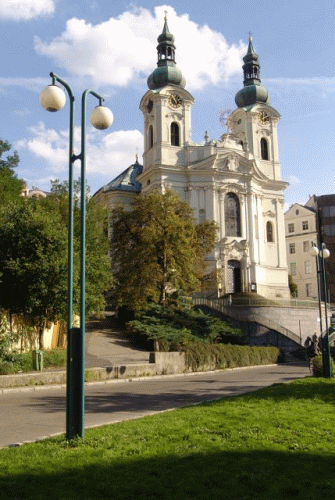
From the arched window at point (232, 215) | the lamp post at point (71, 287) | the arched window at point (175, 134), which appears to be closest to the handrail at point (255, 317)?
the arched window at point (232, 215)

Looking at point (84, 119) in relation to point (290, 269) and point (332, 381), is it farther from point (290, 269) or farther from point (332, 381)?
point (290, 269)

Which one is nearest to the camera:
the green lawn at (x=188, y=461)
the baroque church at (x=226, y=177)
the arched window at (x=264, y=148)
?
the green lawn at (x=188, y=461)

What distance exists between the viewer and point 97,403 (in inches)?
592

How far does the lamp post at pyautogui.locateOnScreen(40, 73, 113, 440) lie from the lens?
8.66m

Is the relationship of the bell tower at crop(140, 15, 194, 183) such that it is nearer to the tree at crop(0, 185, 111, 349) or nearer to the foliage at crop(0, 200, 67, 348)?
the tree at crop(0, 185, 111, 349)

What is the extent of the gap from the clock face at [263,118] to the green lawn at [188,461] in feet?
196

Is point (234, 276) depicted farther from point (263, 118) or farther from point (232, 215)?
point (263, 118)

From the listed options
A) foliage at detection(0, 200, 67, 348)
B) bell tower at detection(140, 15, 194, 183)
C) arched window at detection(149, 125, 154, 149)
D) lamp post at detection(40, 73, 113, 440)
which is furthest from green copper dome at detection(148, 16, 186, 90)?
lamp post at detection(40, 73, 113, 440)

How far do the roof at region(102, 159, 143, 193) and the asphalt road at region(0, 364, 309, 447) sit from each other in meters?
44.4

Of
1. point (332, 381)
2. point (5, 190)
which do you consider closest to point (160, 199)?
point (5, 190)

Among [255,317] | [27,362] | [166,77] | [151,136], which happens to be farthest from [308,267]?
[27,362]

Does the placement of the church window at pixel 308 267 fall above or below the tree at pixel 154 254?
above

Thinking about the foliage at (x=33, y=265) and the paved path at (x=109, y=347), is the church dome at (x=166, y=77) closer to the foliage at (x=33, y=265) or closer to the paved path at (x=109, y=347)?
the paved path at (x=109, y=347)

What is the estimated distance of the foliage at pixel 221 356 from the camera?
29.5m
